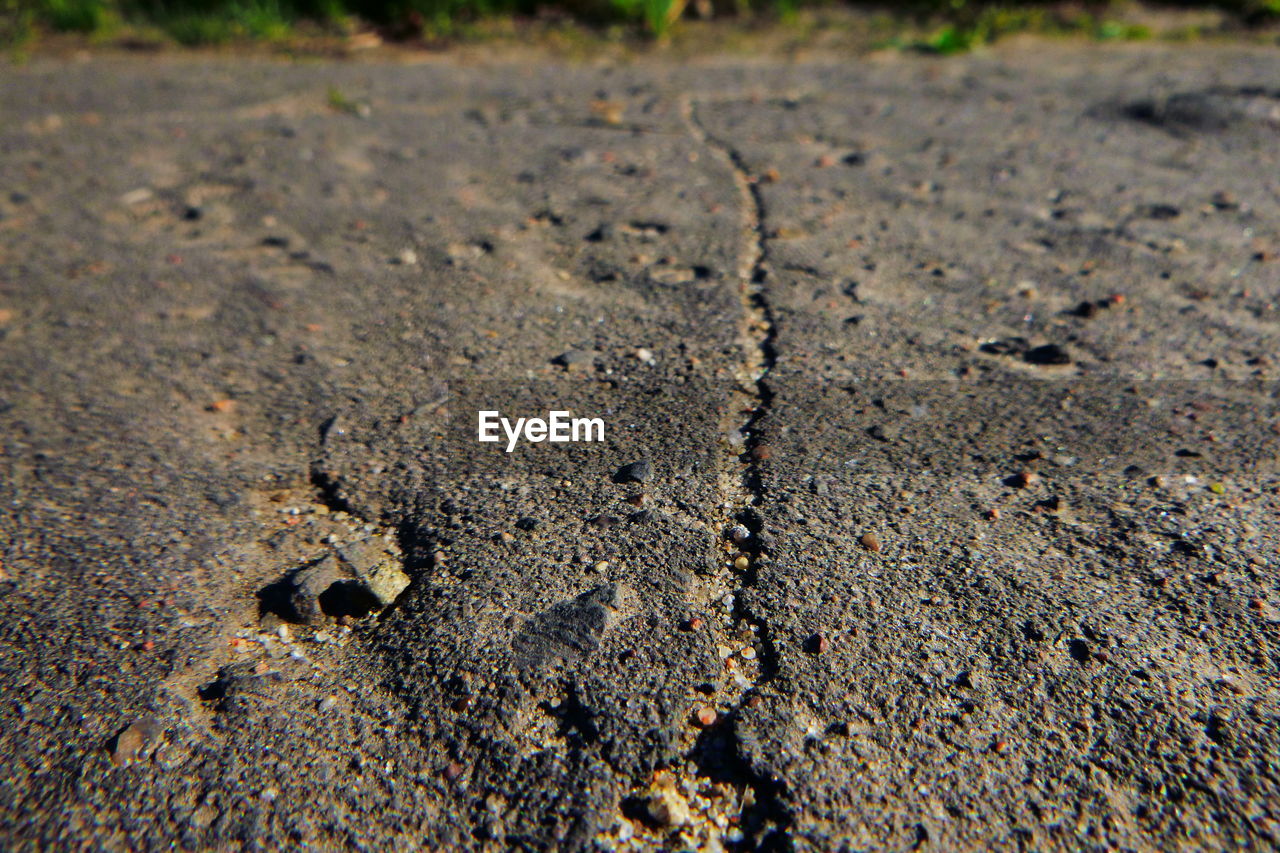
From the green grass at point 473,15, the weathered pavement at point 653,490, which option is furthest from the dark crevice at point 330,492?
the green grass at point 473,15

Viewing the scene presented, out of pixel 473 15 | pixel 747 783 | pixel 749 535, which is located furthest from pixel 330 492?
pixel 473 15

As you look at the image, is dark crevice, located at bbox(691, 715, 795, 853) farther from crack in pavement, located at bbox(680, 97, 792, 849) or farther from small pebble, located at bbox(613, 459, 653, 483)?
small pebble, located at bbox(613, 459, 653, 483)

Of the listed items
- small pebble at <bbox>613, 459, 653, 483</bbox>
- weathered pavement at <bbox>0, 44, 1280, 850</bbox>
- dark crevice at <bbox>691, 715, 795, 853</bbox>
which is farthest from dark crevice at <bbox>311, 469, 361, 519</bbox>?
dark crevice at <bbox>691, 715, 795, 853</bbox>

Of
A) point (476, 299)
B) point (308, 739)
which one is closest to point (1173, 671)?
point (308, 739)

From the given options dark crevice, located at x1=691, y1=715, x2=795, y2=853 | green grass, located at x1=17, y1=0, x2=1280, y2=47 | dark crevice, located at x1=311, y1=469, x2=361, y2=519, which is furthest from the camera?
green grass, located at x1=17, y1=0, x2=1280, y2=47

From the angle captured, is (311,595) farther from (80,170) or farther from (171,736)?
(80,170)

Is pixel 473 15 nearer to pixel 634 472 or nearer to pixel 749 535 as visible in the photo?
pixel 634 472
